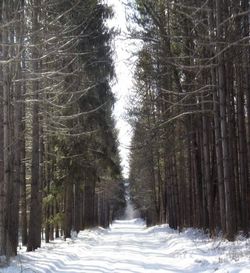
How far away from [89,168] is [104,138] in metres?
1.88

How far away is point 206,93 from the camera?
726 inches

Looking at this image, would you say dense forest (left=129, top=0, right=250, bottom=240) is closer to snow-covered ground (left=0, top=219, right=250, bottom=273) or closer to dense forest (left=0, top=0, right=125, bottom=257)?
snow-covered ground (left=0, top=219, right=250, bottom=273)

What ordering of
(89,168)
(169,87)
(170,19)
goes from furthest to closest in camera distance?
(89,168) → (169,87) → (170,19)

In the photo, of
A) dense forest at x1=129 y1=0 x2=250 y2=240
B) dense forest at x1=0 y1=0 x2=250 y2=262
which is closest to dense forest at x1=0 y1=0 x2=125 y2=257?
dense forest at x1=0 y1=0 x2=250 y2=262

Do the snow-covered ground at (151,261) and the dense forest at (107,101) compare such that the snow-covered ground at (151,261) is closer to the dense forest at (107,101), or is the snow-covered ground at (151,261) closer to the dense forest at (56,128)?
the dense forest at (107,101)

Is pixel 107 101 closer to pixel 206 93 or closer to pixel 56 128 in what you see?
pixel 206 93

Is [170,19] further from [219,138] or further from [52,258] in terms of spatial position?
[52,258]

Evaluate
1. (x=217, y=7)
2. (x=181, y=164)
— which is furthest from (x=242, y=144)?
(x=181, y=164)

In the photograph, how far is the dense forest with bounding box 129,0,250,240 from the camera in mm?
13789

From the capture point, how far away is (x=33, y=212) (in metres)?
17.4

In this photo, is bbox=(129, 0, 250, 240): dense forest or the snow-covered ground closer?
the snow-covered ground

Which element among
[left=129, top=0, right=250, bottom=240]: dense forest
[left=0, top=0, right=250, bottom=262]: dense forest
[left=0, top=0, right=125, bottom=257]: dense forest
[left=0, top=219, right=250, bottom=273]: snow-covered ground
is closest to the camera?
[left=0, top=219, right=250, bottom=273]: snow-covered ground

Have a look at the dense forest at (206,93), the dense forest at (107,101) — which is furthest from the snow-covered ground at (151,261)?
the dense forest at (206,93)

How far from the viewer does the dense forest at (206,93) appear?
13.8 meters
